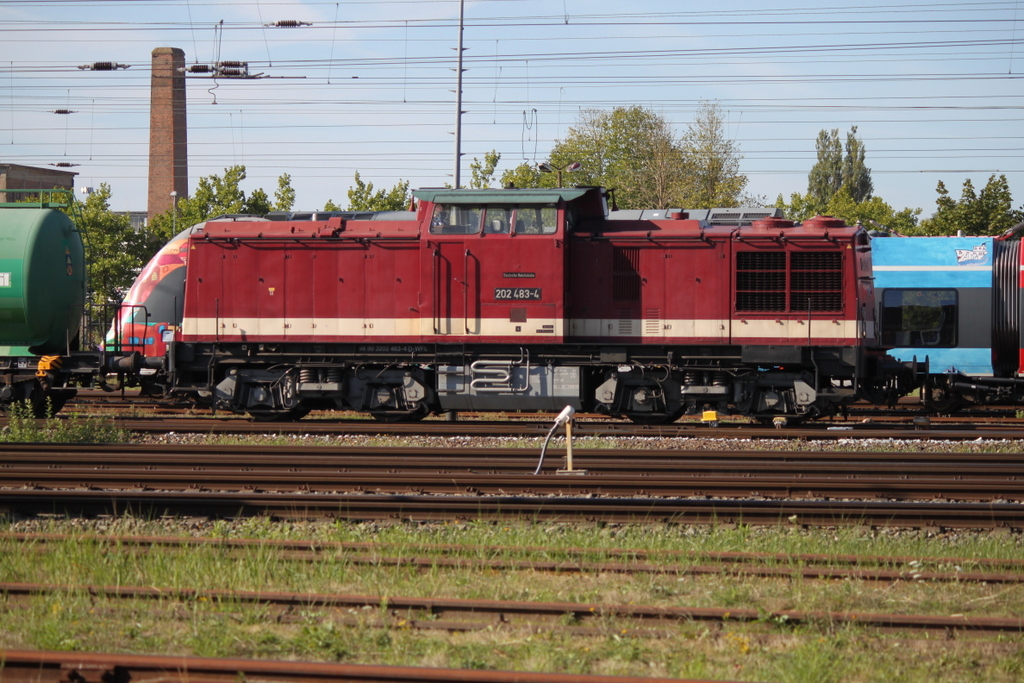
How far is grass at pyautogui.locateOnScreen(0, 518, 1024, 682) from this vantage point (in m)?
5.36

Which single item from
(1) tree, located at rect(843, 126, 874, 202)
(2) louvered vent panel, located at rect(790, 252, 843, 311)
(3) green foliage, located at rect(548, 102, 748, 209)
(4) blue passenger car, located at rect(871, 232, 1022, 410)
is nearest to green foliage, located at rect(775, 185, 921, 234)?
(3) green foliage, located at rect(548, 102, 748, 209)

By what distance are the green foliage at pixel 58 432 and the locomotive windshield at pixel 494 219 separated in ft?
21.4

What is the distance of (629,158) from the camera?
48562 mm

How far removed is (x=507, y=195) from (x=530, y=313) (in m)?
2.14

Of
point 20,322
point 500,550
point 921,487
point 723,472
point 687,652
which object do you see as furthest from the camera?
point 20,322

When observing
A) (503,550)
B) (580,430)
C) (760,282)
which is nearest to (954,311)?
(760,282)

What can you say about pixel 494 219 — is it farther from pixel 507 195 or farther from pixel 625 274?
pixel 625 274

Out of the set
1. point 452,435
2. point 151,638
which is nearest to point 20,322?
point 452,435

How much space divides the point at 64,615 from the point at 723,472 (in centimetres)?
786

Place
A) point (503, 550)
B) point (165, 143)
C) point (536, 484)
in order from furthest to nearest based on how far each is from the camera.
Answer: point (165, 143), point (536, 484), point (503, 550)

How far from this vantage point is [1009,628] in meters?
5.82

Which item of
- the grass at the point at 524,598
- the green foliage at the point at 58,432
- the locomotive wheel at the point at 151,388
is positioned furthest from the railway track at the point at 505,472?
the locomotive wheel at the point at 151,388

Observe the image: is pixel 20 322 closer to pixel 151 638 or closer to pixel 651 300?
pixel 651 300

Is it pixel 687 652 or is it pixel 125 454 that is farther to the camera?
pixel 125 454
